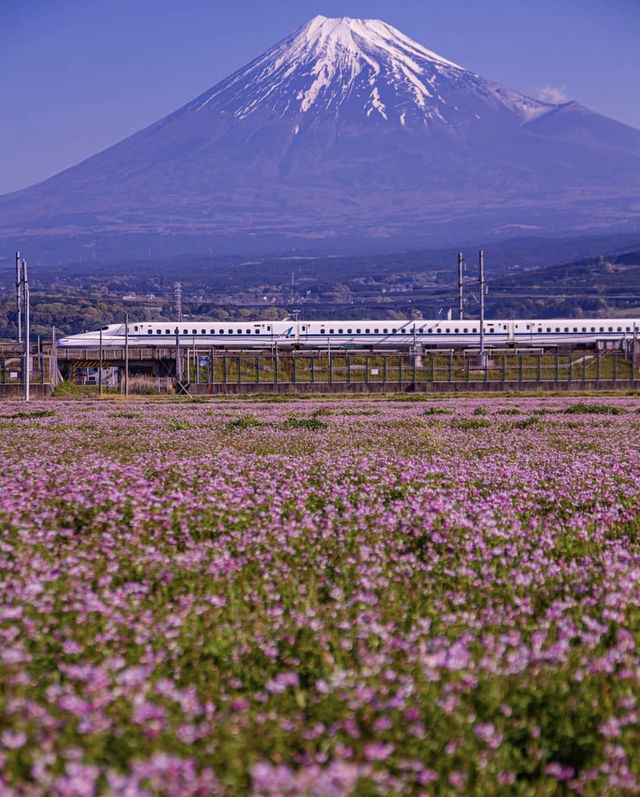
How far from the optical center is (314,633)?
20.2 ft

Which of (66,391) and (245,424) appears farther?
(66,391)

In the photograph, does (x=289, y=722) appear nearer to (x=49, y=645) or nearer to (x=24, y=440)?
(x=49, y=645)

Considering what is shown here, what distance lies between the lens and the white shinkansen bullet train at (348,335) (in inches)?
4712

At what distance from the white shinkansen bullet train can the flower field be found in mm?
106637

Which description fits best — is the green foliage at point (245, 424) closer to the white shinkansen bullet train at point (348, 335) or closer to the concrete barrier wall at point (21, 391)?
the concrete barrier wall at point (21, 391)

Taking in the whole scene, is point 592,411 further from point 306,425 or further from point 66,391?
point 66,391

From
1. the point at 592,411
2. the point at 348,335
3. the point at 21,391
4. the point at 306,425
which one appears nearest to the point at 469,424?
the point at 306,425

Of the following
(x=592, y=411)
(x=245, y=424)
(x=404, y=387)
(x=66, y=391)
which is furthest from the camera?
(x=404, y=387)

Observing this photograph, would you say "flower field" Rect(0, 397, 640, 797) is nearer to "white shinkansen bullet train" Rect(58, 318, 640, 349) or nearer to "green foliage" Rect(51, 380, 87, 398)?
"green foliage" Rect(51, 380, 87, 398)

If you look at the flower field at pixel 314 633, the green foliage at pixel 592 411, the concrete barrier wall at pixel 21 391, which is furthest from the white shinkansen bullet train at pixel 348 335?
the flower field at pixel 314 633

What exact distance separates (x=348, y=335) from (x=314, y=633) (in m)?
119

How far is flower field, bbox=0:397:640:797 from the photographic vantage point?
4.36 m

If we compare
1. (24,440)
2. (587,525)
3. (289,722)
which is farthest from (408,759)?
(24,440)

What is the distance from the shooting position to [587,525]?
10125 millimetres
